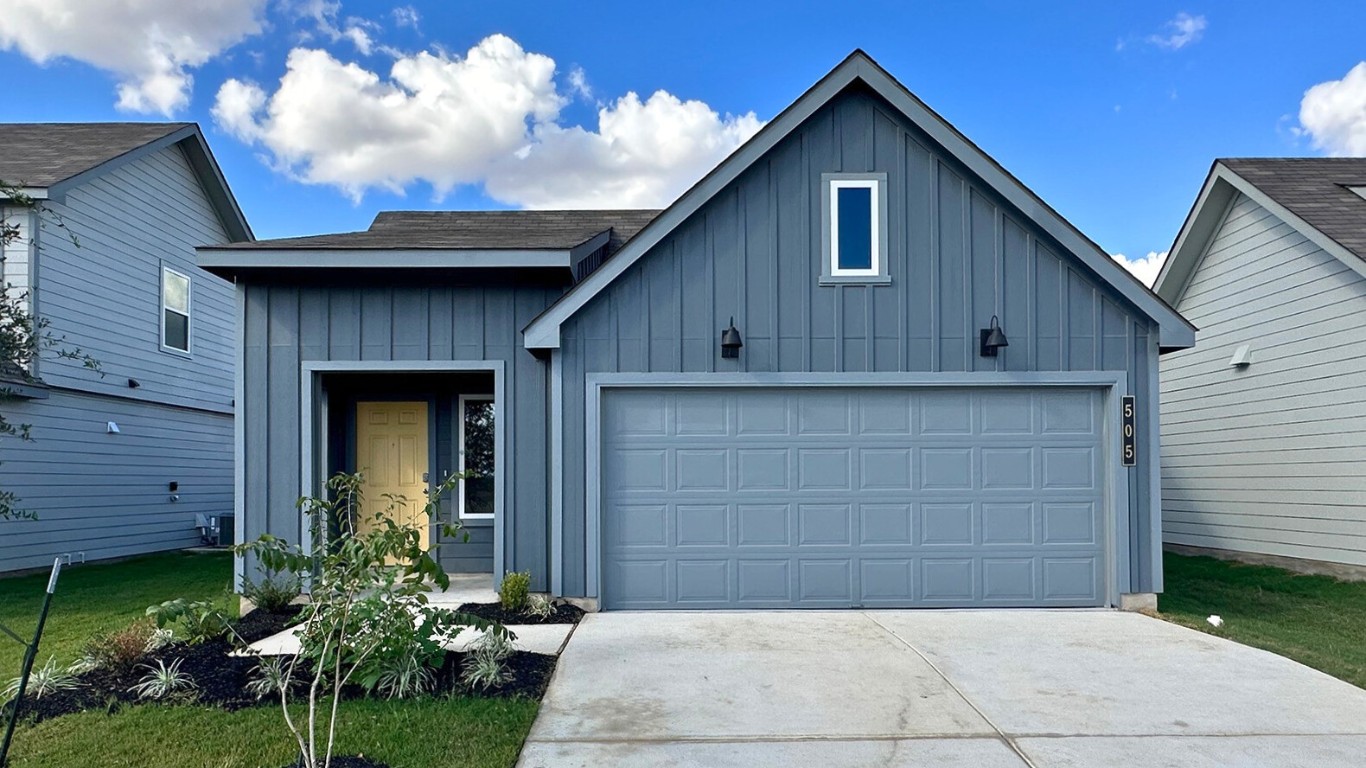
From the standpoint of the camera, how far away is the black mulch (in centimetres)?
743

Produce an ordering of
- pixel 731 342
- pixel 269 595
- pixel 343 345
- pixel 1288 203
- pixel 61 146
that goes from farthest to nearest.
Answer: pixel 61 146, pixel 1288 203, pixel 343 345, pixel 731 342, pixel 269 595

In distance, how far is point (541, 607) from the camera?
7.61m

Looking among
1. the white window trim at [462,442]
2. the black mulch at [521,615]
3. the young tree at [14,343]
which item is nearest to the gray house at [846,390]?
the black mulch at [521,615]

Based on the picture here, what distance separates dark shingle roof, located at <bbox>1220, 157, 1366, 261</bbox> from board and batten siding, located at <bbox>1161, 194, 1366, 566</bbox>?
35 cm

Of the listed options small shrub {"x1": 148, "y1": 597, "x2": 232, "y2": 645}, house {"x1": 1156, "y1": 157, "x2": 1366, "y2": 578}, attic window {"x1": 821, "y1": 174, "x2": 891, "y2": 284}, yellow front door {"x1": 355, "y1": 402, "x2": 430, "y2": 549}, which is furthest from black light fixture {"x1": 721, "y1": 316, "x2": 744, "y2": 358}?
house {"x1": 1156, "y1": 157, "x2": 1366, "y2": 578}

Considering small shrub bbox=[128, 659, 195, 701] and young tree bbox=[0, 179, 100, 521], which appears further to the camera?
young tree bbox=[0, 179, 100, 521]

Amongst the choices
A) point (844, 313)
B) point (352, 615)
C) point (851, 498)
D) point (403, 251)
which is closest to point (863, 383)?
point (844, 313)

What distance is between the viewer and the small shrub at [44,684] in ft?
16.7

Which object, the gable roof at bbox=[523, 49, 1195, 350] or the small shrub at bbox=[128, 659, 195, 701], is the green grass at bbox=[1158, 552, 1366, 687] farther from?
the small shrub at bbox=[128, 659, 195, 701]

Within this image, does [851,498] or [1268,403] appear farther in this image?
[1268,403]

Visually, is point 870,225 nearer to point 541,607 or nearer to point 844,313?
point 844,313

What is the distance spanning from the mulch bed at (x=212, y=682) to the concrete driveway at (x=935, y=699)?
0.72 feet

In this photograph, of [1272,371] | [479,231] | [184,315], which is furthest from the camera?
[184,315]

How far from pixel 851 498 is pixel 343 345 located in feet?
16.8
